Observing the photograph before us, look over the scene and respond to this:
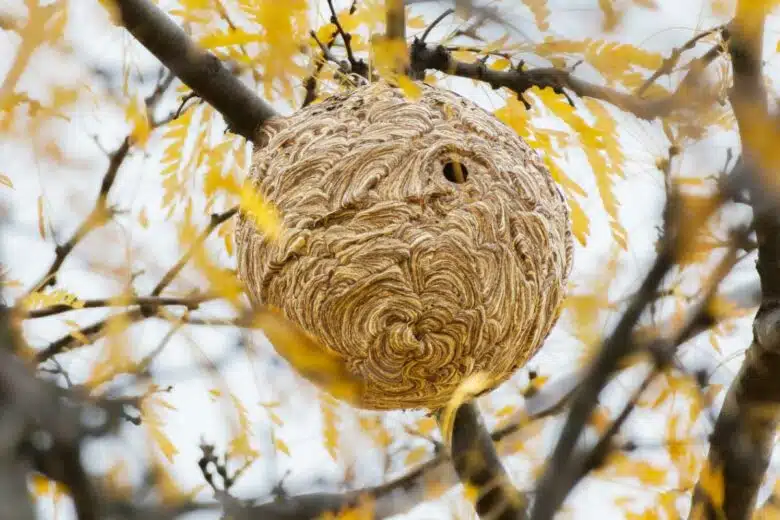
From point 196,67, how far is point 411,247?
0.67 meters

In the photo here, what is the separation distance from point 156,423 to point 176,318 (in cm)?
17

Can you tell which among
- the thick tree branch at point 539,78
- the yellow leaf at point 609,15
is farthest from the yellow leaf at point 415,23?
the yellow leaf at point 609,15

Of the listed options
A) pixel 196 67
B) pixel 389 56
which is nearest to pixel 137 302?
pixel 196 67

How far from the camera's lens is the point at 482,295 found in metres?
1.59

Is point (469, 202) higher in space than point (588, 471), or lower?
higher

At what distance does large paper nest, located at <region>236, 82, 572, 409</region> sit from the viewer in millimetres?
1572

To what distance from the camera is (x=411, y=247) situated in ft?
5.16

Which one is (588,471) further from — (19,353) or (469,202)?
(469,202)

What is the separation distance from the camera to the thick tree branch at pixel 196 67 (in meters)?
1.86

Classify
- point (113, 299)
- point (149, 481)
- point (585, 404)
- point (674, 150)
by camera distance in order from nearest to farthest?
point (585, 404) → point (149, 481) → point (674, 150) → point (113, 299)

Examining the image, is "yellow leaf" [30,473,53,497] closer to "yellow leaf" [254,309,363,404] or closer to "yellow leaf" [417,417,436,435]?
"yellow leaf" [254,309,363,404]

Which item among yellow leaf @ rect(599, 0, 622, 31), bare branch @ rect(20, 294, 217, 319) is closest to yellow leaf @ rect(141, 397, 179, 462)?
bare branch @ rect(20, 294, 217, 319)

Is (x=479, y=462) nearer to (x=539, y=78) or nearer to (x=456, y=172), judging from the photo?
(x=456, y=172)

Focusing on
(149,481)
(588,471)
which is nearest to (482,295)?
(588,471)
